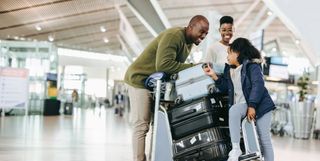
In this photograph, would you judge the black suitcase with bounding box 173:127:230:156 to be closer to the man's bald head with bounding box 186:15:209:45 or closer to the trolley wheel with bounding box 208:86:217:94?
the trolley wheel with bounding box 208:86:217:94

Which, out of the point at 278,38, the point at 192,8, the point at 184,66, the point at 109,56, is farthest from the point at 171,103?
the point at 109,56

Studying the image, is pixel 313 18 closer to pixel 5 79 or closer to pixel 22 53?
pixel 5 79

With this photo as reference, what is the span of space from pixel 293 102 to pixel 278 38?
2013 centimetres

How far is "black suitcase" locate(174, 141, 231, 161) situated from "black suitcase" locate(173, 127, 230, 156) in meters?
0.03

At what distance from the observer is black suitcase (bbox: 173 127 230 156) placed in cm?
312

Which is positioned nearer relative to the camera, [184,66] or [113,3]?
[184,66]

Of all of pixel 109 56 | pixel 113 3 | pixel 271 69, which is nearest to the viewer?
pixel 271 69

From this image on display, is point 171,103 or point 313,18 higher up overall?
point 313,18

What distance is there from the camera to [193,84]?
3.21m

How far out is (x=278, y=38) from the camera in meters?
31.2

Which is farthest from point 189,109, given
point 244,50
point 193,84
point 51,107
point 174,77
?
point 51,107

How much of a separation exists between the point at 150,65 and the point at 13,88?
456cm

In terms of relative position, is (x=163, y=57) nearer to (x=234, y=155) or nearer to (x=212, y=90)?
(x=212, y=90)

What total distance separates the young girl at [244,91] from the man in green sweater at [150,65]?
31 cm
